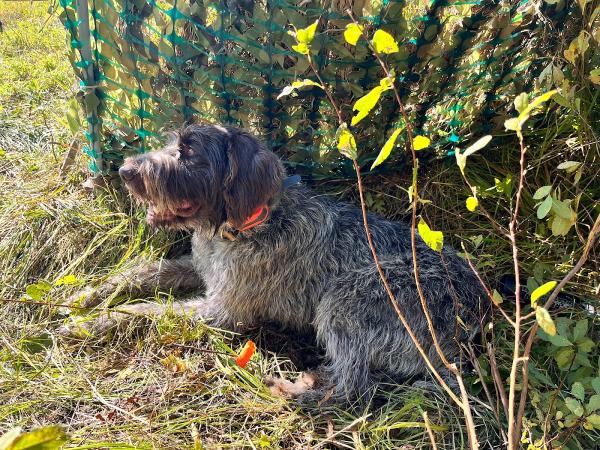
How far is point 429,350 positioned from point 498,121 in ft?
6.26

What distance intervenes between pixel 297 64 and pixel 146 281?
1.98 meters

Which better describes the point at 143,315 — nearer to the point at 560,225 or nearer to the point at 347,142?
the point at 347,142

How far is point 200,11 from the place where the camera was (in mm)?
3189

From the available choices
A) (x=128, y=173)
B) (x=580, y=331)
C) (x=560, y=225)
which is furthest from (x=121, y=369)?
(x=580, y=331)

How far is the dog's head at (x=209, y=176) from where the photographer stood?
3.03 m

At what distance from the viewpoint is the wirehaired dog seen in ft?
10.2

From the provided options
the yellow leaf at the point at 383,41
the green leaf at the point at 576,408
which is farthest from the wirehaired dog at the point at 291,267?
the yellow leaf at the point at 383,41

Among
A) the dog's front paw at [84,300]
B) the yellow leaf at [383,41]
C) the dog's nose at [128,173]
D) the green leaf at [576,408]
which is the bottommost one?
the green leaf at [576,408]

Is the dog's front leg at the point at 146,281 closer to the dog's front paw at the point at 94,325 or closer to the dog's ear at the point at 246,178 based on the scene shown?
the dog's front paw at the point at 94,325

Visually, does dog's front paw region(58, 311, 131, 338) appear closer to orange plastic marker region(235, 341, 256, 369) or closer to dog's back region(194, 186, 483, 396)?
dog's back region(194, 186, 483, 396)

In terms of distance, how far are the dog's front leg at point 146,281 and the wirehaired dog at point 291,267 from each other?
0.01 meters

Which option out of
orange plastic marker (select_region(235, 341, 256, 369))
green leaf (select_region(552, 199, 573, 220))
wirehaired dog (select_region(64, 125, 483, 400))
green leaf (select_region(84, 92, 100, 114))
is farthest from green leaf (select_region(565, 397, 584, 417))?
green leaf (select_region(84, 92, 100, 114))

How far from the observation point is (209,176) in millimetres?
3102

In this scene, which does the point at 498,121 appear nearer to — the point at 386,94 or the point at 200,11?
the point at 386,94
